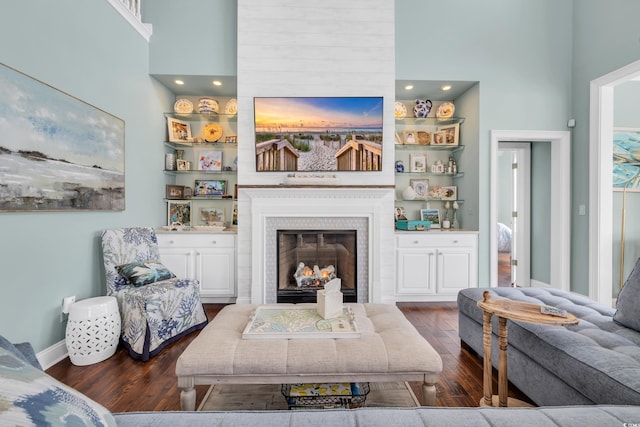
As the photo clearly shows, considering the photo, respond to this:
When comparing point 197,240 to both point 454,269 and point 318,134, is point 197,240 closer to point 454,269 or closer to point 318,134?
point 318,134

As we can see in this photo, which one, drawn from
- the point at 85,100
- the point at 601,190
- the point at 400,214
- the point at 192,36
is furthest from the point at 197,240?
the point at 601,190

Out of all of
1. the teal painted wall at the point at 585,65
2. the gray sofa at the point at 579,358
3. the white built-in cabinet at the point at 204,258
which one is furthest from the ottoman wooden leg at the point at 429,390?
the teal painted wall at the point at 585,65

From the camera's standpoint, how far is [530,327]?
1736mm

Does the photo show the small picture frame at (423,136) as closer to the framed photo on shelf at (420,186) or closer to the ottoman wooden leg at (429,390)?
the framed photo on shelf at (420,186)

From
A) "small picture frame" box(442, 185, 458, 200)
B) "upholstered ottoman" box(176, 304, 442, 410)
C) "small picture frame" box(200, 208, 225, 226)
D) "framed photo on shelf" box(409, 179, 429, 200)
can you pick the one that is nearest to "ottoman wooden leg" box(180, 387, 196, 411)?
"upholstered ottoman" box(176, 304, 442, 410)

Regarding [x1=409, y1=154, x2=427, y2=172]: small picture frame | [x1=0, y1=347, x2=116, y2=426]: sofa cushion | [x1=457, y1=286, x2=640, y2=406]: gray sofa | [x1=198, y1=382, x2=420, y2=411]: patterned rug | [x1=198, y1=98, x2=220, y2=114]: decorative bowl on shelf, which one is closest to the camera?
[x1=0, y1=347, x2=116, y2=426]: sofa cushion

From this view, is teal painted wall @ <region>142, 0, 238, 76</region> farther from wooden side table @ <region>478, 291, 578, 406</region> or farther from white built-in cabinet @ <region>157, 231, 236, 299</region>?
wooden side table @ <region>478, 291, 578, 406</region>

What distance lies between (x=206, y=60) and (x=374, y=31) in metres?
1.94

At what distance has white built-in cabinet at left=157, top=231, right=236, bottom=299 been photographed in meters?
3.54

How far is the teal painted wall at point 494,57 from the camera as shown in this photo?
145 inches

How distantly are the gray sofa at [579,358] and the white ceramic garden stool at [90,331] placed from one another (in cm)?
275

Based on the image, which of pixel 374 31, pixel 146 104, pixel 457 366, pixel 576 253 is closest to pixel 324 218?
pixel 457 366

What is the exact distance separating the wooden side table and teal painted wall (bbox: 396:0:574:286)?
234cm

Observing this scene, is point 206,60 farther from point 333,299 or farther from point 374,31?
point 333,299
